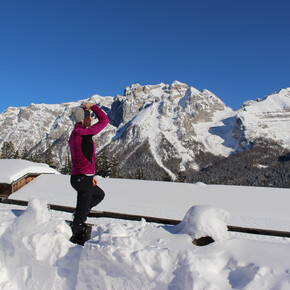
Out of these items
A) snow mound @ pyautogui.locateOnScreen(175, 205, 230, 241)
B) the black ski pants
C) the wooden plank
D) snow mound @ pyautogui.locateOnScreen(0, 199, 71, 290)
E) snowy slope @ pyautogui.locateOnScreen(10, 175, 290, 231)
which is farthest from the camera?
snowy slope @ pyautogui.locateOnScreen(10, 175, 290, 231)

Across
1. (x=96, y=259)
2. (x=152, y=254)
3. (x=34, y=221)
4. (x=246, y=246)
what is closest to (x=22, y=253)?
(x=34, y=221)

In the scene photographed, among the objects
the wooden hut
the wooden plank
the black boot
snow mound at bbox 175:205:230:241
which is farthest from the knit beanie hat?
the wooden hut

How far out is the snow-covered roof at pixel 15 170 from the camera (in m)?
10.4

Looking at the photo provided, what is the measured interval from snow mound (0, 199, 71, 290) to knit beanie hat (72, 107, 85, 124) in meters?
1.59

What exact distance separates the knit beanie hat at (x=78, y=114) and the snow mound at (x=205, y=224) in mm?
2363

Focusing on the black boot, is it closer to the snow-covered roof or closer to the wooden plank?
the wooden plank

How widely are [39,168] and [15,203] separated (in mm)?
3693

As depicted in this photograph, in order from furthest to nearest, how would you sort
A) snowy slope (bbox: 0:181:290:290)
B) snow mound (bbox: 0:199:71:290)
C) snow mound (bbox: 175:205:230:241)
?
snow mound (bbox: 0:199:71:290), snow mound (bbox: 175:205:230:241), snowy slope (bbox: 0:181:290:290)

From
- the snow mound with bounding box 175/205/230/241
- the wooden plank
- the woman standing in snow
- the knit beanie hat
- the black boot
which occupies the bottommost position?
the wooden plank

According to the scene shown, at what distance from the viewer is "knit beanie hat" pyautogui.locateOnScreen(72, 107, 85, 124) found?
4.45 m

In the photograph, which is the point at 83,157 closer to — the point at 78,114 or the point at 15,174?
the point at 78,114

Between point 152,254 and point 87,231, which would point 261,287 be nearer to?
point 152,254

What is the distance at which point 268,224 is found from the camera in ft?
22.9

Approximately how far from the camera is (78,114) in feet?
14.6
